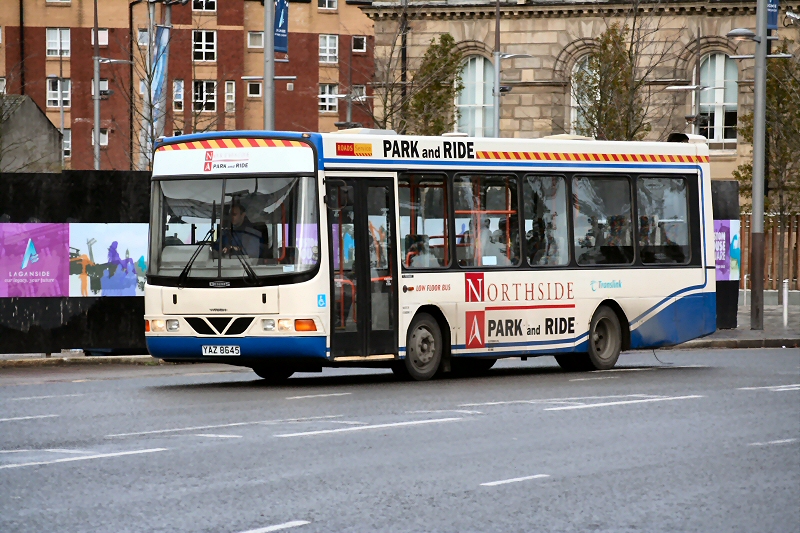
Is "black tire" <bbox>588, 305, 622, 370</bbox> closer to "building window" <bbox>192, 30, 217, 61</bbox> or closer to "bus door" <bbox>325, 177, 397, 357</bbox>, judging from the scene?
"bus door" <bbox>325, 177, 397, 357</bbox>

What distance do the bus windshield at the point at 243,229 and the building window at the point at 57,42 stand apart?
7475 cm

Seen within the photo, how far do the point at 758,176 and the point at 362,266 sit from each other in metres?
15.9

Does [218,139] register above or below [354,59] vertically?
below

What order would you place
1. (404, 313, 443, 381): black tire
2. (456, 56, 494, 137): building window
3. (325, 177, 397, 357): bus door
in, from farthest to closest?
(456, 56, 494, 137): building window
(404, 313, 443, 381): black tire
(325, 177, 397, 357): bus door

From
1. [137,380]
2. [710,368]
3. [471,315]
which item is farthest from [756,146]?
[137,380]

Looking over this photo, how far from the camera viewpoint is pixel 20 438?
44.0 ft

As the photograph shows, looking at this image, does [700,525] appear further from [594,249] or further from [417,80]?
[417,80]

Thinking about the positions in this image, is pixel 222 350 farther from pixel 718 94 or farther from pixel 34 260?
pixel 718 94

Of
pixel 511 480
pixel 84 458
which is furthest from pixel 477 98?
pixel 511 480

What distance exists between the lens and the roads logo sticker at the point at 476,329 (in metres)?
20.2

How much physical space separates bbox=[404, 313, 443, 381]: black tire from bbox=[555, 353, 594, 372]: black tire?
2.92 meters

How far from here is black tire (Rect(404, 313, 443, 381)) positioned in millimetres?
19531

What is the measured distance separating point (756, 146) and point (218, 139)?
55.4 feet

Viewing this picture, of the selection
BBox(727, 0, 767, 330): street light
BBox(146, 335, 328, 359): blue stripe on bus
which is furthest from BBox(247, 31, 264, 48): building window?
BBox(146, 335, 328, 359): blue stripe on bus
